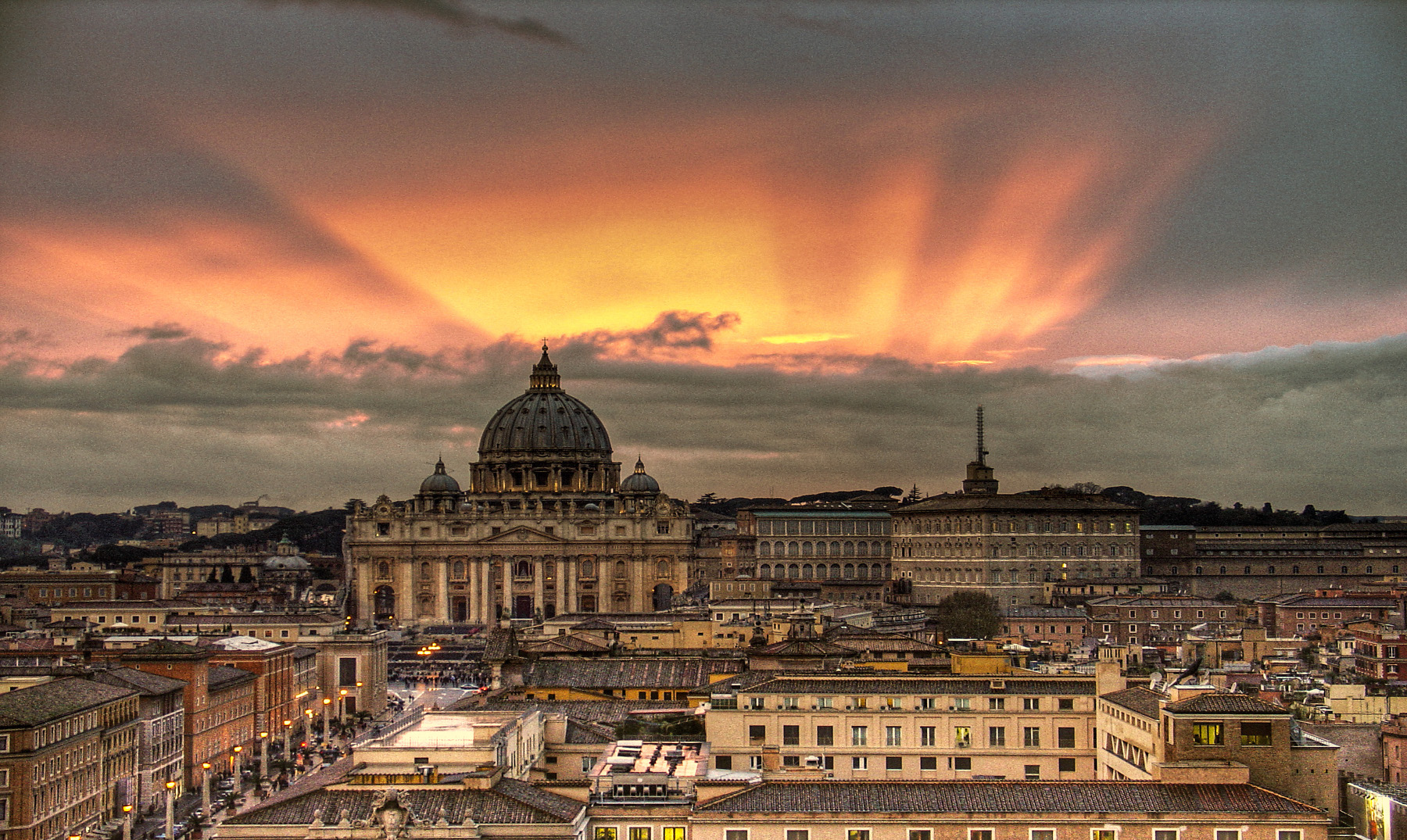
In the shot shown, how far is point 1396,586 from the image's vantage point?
121812 millimetres

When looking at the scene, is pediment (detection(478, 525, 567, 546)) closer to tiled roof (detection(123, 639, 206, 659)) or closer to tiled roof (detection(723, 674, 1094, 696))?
tiled roof (detection(123, 639, 206, 659))

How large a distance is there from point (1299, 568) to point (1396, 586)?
74.9 feet

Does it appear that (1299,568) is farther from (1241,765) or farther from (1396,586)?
(1241,765)

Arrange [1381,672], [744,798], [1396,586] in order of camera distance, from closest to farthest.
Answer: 1. [744,798]
2. [1381,672]
3. [1396,586]

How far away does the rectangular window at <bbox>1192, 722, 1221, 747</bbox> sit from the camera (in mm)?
42625

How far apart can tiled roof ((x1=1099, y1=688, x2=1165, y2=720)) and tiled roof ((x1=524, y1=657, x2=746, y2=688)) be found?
715 inches

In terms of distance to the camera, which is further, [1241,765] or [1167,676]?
[1167,676]

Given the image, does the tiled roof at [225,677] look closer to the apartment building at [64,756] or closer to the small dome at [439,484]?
the apartment building at [64,756]

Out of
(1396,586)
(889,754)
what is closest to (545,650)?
(889,754)

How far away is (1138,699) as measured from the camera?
47188 mm

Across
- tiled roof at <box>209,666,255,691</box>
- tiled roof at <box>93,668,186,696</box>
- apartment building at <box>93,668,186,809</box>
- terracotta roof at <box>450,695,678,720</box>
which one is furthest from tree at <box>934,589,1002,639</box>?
terracotta roof at <box>450,695,678,720</box>

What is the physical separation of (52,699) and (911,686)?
27510 mm

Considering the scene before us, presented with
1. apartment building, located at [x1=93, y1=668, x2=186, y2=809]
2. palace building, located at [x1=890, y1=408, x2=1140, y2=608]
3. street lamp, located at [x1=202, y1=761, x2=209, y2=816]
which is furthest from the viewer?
palace building, located at [x1=890, y1=408, x2=1140, y2=608]

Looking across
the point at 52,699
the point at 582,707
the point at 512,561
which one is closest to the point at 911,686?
the point at 582,707
